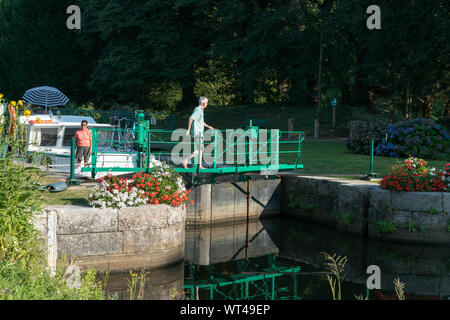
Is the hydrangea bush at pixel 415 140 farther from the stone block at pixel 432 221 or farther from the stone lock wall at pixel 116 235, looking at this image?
the stone lock wall at pixel 116 235

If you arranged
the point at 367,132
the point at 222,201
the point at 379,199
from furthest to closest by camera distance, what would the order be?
the point at 367,132 → the point at 222,201 → the point at 379,199

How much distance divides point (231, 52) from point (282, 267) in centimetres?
2677

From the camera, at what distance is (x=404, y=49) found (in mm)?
27906

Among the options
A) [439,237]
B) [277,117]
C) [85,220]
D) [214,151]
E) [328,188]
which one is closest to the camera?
[85,220]

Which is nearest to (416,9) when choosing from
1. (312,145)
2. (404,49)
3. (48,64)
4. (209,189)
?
(404,49)

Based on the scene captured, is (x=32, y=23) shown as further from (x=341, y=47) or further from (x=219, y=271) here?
(x=219, y=271)

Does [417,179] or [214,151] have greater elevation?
[214,151]

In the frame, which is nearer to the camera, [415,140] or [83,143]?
[83,143]

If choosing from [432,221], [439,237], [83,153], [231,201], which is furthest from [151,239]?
[439,237]

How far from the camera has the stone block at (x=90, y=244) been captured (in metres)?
11.0

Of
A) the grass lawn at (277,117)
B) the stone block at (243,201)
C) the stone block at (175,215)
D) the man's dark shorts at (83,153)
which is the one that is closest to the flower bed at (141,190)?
the stone block at (175,215)

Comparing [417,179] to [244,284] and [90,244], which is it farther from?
[90,244]

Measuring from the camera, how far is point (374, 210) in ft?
49.0
